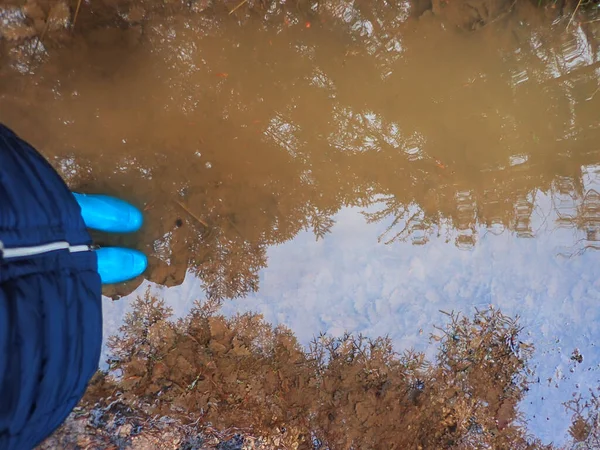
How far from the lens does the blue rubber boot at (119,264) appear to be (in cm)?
201

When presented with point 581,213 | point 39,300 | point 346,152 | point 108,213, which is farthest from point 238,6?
point 581,213

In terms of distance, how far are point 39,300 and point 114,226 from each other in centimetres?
96

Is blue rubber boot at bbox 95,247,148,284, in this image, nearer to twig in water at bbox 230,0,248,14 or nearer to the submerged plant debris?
the submerged plant debris

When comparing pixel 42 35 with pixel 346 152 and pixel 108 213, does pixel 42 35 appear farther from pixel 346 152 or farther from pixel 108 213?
pixel 346 152

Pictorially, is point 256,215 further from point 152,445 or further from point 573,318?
point 573,318

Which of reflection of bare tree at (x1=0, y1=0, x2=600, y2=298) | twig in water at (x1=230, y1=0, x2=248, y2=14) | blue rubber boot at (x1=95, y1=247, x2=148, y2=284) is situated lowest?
blue rubber boot at (x1=95, y1=247, x2=148, y2=284)

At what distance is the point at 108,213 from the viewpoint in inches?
80.5

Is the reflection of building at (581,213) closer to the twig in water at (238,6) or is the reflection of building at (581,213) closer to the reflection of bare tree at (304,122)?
the reflection of bare tree at (304,122)

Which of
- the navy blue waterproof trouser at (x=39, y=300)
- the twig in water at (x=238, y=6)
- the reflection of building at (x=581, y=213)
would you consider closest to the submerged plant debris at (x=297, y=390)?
the reflection of building at (x=581, y=213)

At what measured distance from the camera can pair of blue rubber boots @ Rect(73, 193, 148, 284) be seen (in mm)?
1993

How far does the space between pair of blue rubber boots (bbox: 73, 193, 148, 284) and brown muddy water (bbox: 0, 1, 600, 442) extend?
0.14 meters

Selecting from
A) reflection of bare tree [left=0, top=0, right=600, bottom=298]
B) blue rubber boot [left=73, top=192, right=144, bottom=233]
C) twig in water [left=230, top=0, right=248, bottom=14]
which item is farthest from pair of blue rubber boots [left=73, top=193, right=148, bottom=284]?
twig in water [left=230, top=0, right=248, bottom=14]

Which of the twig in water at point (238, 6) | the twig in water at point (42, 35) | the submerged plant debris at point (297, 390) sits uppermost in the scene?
the twig in water at point (238, 6)

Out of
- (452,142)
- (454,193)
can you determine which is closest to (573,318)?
(454,193)
